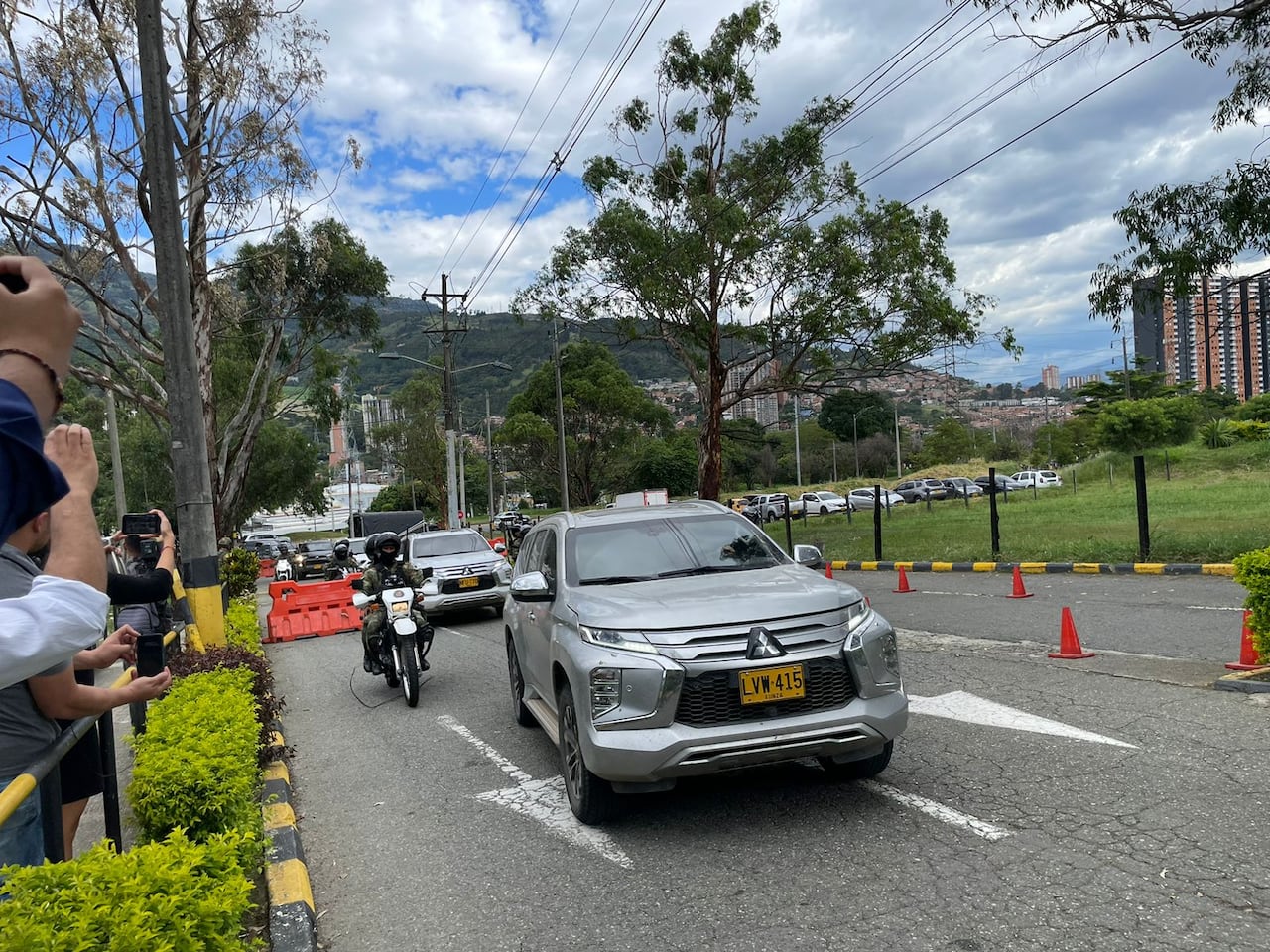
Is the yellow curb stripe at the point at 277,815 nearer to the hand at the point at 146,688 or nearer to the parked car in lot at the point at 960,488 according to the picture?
the hand at the point at 146,688

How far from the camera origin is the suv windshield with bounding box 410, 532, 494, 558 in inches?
687

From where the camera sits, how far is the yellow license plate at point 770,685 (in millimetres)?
4859

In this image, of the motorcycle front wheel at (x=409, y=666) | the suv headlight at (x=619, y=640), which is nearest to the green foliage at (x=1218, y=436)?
the motorcycle front wheel at (x=409, y=666)

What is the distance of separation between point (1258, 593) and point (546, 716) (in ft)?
17.5

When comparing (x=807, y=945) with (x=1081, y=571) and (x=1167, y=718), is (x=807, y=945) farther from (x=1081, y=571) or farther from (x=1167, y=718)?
(x=1081, y=571)

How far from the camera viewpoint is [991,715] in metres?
7.00

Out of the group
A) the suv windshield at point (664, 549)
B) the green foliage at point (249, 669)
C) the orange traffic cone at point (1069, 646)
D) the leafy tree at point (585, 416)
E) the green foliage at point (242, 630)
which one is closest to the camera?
the suv windshield at point (664, 549)

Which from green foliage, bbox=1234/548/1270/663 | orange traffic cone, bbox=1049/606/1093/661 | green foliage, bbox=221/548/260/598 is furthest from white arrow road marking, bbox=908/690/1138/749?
green foliage, bbox=221/548/260/598

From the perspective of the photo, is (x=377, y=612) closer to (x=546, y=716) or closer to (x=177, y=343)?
(x=177, y=343)

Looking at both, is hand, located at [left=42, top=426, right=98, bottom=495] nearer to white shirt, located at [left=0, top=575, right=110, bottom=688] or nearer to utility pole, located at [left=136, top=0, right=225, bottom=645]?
white shirt, located at [left=0, top=575, right=110, bottom=688]

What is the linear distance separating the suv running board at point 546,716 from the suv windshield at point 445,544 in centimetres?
1036

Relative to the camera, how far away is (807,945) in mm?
3801

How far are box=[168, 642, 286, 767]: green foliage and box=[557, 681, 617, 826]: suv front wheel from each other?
2.32 m

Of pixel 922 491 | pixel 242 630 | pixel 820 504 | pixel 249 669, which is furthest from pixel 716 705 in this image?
pixel 922 491
